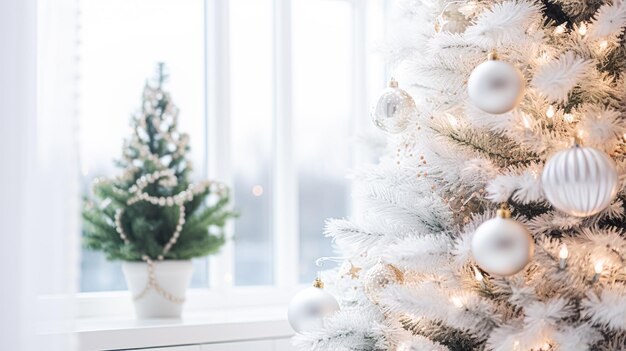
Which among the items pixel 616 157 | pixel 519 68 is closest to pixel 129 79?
pixel 519 68

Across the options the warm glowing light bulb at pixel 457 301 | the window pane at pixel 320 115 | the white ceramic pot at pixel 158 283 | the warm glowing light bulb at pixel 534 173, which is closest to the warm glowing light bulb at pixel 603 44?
the warm glowing light bulb at pixel 534 173

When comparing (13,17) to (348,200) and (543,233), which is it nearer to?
(543,233)

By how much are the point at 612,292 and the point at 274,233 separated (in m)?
1.37

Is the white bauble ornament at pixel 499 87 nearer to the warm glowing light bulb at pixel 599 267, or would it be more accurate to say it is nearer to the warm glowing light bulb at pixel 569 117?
the warm glowing light bulb at pixel 569 117

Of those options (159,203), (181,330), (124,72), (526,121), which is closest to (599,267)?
(526,121)

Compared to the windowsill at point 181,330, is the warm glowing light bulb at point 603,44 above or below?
above

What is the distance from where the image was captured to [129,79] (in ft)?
7.32

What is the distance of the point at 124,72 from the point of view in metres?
2.23

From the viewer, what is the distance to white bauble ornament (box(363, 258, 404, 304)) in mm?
1493

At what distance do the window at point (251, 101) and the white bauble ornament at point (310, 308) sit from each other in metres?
0.59

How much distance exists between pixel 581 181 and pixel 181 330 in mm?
1083

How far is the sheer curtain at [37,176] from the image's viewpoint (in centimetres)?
157

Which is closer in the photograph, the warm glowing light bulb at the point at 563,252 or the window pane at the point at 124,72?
the warm glowing light bulb at the point at 563,252

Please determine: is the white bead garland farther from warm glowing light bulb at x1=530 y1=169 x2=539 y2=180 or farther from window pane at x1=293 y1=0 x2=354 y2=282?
warm glowing light bulb at x1=530 y1=169 x2=539 y2=180
